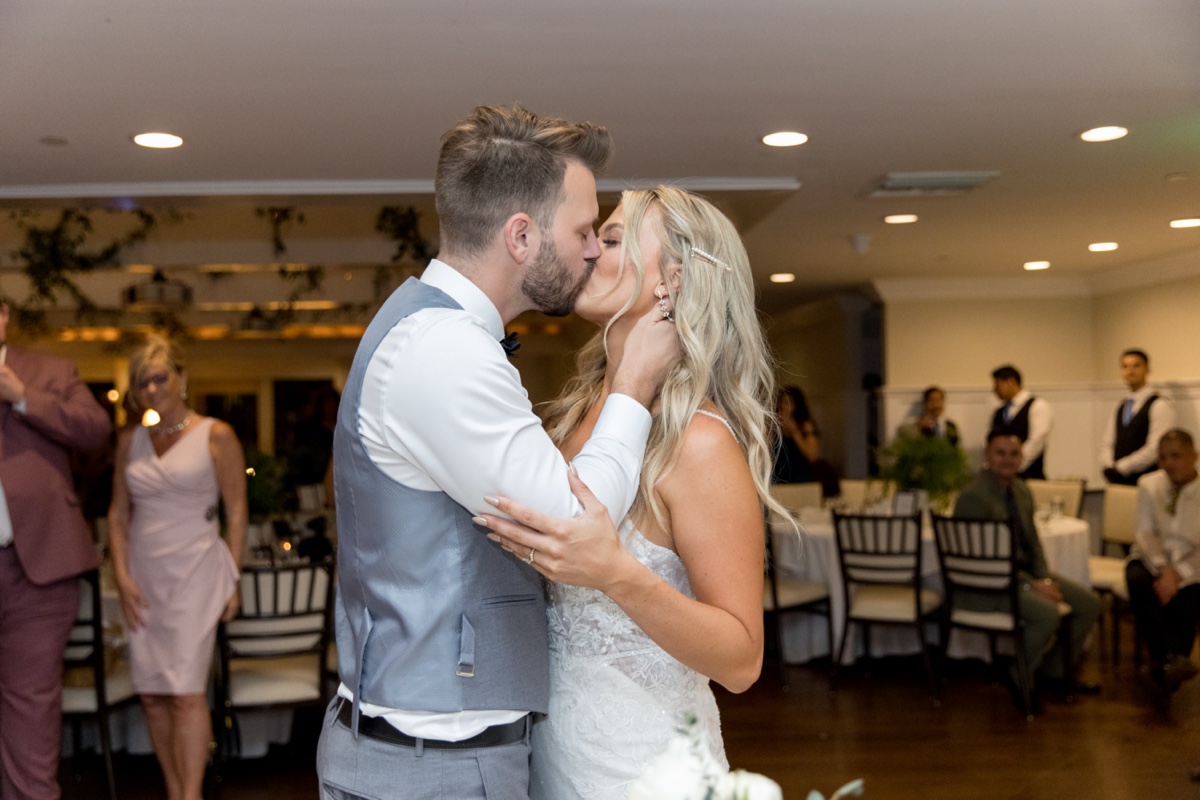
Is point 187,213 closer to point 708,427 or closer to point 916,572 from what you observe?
point 916,572

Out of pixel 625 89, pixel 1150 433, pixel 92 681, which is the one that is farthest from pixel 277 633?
pixel 1150 433

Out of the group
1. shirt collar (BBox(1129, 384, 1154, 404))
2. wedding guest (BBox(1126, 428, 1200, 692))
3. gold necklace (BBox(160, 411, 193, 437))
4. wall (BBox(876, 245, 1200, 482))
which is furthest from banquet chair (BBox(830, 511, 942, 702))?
wall (BBox(876, 245, 1200, 482))

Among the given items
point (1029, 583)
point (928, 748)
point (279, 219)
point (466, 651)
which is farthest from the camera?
point (279, 219)

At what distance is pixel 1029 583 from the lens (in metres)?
5.54

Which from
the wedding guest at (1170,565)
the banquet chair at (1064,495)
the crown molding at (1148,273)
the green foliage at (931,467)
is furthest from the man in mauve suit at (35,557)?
the crown molding at (1148,273)

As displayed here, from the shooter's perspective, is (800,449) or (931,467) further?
(800,449)

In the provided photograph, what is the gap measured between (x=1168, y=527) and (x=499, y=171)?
530 centimetres

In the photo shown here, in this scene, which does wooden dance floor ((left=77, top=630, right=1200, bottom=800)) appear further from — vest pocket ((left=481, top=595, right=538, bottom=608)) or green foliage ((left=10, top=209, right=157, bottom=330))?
green foliage ((left=10, top=209, right=157, bottom=330))

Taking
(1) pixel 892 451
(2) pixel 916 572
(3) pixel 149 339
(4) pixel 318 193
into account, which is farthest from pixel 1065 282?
(3) pixel 149 339

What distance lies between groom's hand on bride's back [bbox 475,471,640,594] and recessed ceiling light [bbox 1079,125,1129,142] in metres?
3.95

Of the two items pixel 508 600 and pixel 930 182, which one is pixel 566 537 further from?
pixel 930 182

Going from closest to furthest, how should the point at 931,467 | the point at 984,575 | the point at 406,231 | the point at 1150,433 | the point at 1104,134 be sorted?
1. the point at 1104,134
2. the point at 984,575
3. the point at 931,467
4. the point at 406,231
5. the point at 1150,433

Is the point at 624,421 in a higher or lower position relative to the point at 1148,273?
lower

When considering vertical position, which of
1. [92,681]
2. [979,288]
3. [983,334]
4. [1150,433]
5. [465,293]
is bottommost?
[92,681]
